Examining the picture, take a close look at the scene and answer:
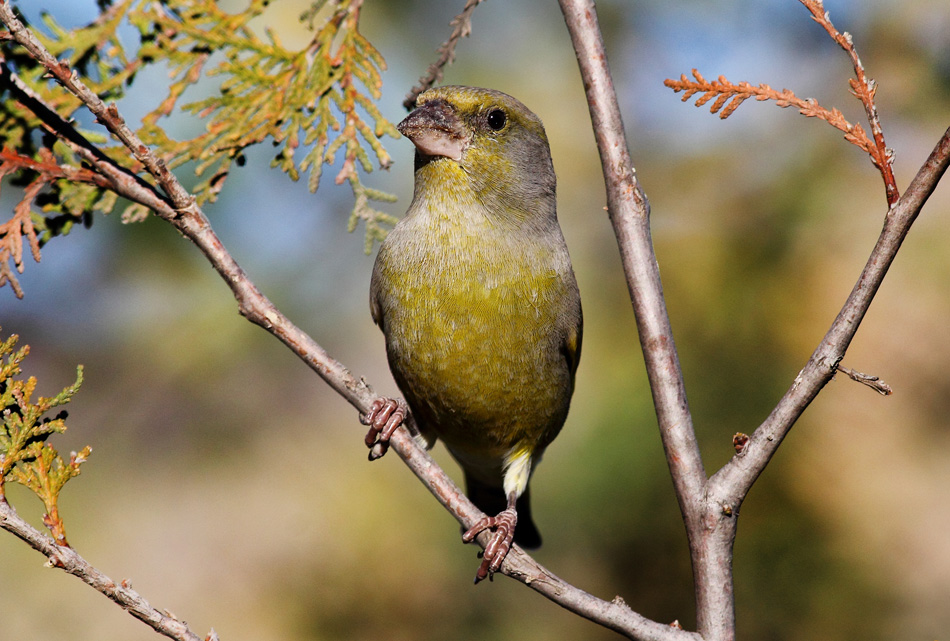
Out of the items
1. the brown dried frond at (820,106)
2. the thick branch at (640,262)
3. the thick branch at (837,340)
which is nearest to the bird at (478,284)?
the thick branch at (640,262)

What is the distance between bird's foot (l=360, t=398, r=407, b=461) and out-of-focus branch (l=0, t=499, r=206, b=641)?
0.84 metres

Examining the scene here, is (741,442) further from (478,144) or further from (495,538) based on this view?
(478,144)

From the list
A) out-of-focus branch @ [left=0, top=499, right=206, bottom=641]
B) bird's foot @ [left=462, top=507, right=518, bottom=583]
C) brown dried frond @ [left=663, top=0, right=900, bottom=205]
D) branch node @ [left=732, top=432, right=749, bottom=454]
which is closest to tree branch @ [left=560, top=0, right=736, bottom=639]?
branch node @ [left=732, top=432, right=749, bottom=454]

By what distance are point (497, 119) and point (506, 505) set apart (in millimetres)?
1786

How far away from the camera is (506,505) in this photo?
12.6ft

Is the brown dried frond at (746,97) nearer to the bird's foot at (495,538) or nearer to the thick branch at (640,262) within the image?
the thick branch at (640,262)

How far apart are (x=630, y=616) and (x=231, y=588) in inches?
136

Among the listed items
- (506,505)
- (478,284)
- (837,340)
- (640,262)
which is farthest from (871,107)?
(506,505)

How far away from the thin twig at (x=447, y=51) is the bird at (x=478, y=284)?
65mm

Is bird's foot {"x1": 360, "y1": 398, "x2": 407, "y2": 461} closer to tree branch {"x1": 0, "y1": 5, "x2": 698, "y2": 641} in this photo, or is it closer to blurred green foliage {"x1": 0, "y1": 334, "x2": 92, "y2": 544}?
tree branch {"x1": 0, "y1": 5, "x2": 698, "y2": 641}

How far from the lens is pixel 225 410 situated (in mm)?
5102

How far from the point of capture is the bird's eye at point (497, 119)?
326cm

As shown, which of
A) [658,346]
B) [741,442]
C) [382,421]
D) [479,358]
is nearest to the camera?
[741,442]

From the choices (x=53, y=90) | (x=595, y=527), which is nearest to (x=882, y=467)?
(x=595, y=527)
